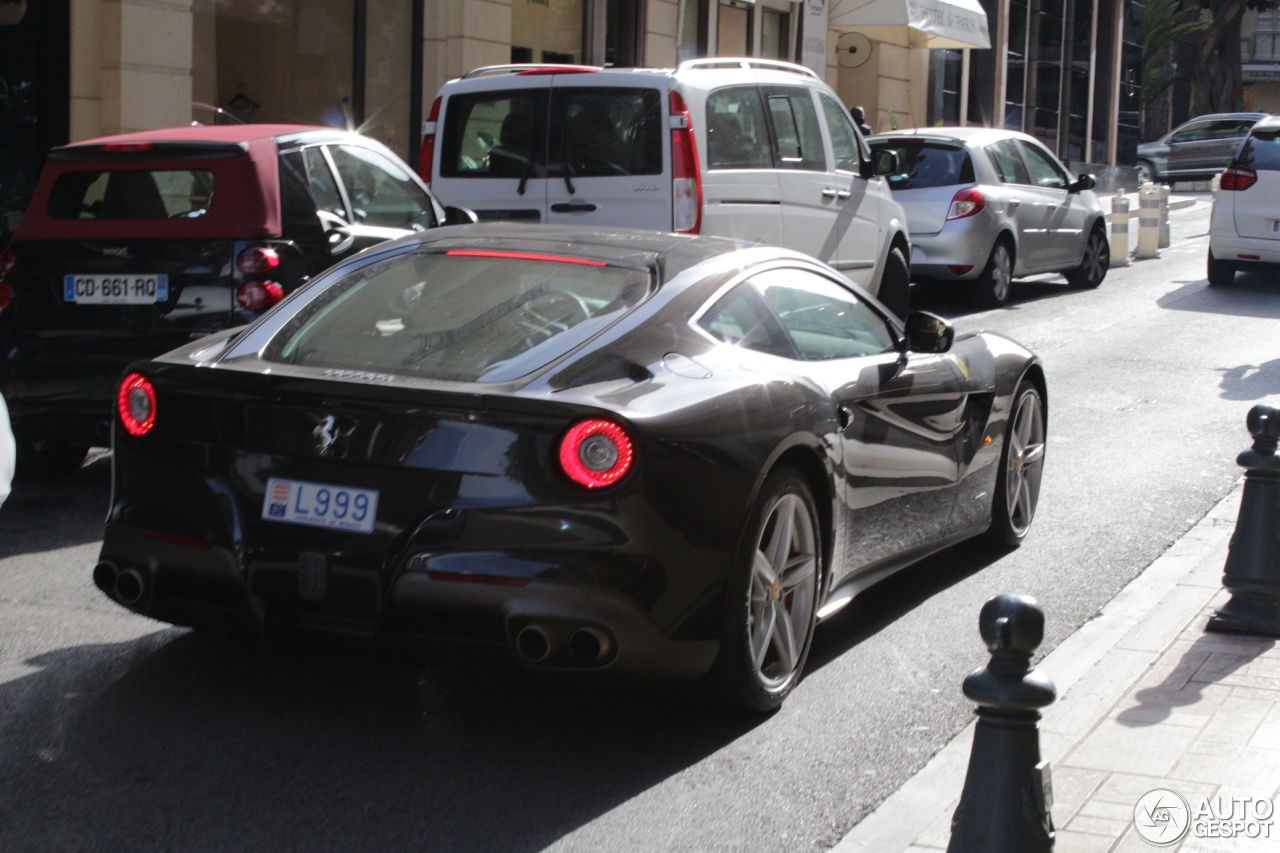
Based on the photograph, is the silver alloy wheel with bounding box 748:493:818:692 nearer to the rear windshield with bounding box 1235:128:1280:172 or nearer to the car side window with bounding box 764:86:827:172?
the car side window with bounding box 764:86:827:172

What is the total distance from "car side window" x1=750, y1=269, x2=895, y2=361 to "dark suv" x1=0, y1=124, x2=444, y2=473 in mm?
2946

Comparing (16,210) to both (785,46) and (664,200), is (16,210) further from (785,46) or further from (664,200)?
(785,46)

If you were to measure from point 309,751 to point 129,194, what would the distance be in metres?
4.34

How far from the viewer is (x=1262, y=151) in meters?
17.6

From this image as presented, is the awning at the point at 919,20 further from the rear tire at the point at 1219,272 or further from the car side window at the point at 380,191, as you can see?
the car side window at the point at 380,191

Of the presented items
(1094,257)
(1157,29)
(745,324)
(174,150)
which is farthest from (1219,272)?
(1157,29)

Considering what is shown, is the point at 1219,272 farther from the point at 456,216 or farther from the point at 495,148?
the point at 456,216

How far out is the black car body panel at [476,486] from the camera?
4.12 m

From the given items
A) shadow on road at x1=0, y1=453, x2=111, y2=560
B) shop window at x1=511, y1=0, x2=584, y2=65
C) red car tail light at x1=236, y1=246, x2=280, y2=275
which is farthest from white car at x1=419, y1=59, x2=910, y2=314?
shop window at x1=511, y1=0, x2=584, y2=65

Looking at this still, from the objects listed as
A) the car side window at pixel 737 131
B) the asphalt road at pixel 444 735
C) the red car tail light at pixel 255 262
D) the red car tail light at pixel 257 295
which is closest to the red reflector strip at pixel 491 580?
the asphalt road at pixel 444 735

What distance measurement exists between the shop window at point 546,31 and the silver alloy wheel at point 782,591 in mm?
15946

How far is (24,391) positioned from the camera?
7.69m

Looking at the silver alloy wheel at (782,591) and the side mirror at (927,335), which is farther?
the side mirror at (927,335)

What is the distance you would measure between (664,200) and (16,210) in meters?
6.29
